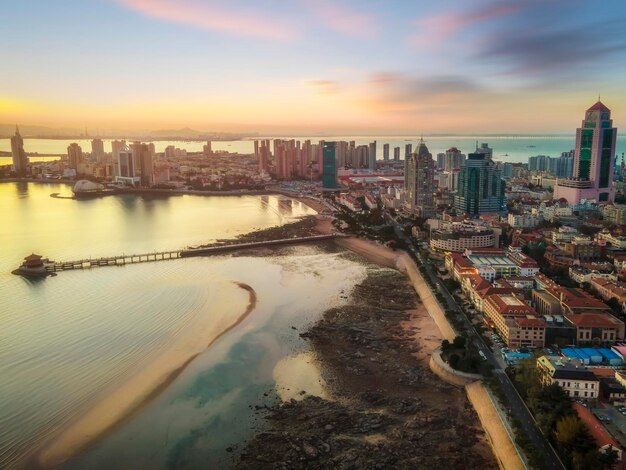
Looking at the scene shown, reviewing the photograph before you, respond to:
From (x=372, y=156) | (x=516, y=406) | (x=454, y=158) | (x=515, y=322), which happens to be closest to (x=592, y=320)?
(x=515, y=322)

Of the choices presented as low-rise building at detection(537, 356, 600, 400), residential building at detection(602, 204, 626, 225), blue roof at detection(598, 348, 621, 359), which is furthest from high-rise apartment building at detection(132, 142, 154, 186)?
low-rise building at detection(537, 356, 600, 400)

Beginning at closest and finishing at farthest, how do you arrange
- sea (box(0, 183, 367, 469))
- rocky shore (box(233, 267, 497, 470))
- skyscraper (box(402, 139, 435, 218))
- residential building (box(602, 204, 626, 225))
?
rocky shore (box(233, 267, 497, 470)), sea (box(0, 183, 367, 469)), residential building (box(602, 204, 626, 225)), skyscraper (box(402, 139, 435, 218))

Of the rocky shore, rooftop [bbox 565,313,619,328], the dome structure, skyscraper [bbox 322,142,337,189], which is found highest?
skyscraper [bbox 322,142,337,189]

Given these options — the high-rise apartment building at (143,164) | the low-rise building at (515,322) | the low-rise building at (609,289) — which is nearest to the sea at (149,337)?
the low-rise building at (515,322)

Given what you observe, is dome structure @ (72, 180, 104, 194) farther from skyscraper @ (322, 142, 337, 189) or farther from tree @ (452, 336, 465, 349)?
tree @ (452, 336, 465, 349)

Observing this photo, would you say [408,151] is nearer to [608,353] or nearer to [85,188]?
[85,188]

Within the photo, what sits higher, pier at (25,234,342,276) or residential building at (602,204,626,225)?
residential building at (602,204,626,225)
